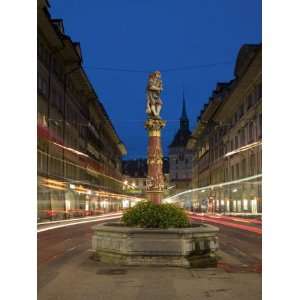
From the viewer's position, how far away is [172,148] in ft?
579

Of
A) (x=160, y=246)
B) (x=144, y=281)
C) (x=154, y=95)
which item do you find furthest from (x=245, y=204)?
(x=144, y=281)

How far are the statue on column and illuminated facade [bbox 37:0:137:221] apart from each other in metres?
13.0

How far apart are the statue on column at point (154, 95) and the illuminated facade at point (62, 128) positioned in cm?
1303

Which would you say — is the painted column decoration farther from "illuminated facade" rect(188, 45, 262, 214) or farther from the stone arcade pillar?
"illuminated facade" rect(188, 45, 262, 214)

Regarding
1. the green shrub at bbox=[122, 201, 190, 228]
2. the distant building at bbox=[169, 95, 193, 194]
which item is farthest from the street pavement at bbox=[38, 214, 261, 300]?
the distant building at bbox=[169, 95, 193, 194]

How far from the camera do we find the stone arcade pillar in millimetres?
20469

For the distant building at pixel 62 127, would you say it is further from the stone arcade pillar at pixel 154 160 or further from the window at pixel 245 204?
the window at pixel 245 204

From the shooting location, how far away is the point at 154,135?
20.7 meters

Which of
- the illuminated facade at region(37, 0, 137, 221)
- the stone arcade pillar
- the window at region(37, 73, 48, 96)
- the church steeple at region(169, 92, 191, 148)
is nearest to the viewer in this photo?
the stone arcade pillar
